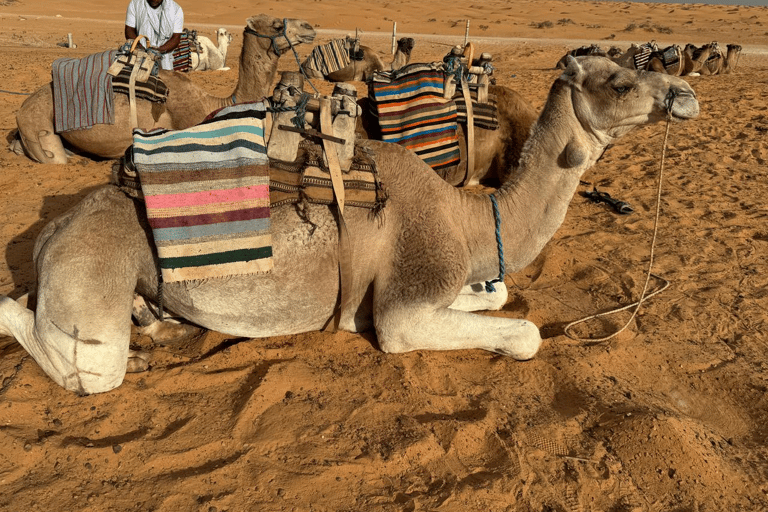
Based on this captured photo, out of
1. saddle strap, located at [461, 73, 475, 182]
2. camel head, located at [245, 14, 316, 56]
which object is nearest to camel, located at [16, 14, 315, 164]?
camel head, located at [245, 14, 316, 56]

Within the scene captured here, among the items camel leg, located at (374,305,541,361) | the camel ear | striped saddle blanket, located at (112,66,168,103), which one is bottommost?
camel leg, located at (374,305,541,361)

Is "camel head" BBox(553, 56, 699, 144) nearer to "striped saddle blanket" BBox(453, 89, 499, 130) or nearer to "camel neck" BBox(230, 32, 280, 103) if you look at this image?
"striped saddle blanket" BBox(453, 89, 499, 130)

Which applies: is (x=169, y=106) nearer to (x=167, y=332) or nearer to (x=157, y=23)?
(x=157, y=23)

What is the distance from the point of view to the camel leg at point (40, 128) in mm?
7375

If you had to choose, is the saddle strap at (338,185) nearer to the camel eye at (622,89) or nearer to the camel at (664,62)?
the camel eye at (622,89)

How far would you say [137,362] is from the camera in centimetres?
390

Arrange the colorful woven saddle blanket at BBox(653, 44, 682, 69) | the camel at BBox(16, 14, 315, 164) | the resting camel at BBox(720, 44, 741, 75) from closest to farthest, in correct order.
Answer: the camel at BBox(16, 14, 315, 164) → the colorful woven saddle blanket at BBox(653, 44, 682, 69) → the resting camel at BBox(720, 44, 741, 75)

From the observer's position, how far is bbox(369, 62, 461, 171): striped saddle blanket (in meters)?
5.80

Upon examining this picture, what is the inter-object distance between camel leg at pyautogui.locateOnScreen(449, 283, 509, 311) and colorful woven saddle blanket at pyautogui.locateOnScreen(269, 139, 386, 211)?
1.19 metres

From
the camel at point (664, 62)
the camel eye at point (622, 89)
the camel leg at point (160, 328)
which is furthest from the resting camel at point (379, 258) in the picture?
the camel at point (664, 62)

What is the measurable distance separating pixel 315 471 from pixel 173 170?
5.94ft

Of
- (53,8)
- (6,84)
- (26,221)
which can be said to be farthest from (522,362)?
(53,8)

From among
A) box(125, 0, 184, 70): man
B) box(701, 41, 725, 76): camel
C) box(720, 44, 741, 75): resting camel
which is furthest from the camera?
box(720, 44, 741, 75): resting camel

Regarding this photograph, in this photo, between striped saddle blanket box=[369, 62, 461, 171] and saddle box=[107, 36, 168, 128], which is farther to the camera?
saddle box=[107, 36, 168, 128]
